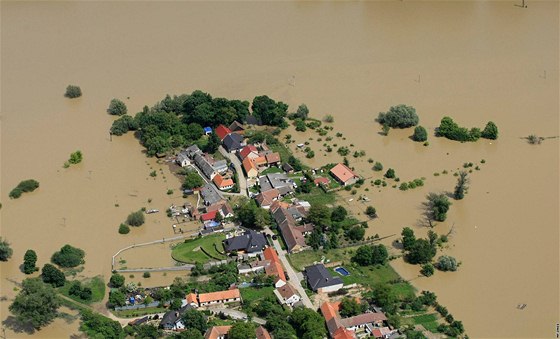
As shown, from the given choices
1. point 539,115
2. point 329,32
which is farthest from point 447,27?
point 539,115

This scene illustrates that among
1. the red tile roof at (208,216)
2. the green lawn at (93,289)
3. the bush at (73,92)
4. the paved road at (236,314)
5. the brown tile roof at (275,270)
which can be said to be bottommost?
the paved road at (236,314)

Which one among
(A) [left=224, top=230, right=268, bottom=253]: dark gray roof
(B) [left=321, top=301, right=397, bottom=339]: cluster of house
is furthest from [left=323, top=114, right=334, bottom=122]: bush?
(B) [left=321, top=301, right=397, bottom=339]: cluster of house

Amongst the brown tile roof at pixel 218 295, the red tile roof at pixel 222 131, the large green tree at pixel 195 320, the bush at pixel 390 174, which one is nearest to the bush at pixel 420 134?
the bush at pixel 390 174

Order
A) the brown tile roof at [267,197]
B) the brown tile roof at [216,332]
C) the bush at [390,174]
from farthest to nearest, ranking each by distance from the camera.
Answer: the bush at [390,174] < the brown tile roof at [267,197] < the brown tile roof at [216,332]

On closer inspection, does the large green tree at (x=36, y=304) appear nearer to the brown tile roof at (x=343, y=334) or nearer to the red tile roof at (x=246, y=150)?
the brown tile roof at (x=343, y=334)

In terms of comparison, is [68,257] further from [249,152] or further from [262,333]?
[249,152]

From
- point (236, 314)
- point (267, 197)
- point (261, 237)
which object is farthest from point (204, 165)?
point (236, 314)
